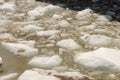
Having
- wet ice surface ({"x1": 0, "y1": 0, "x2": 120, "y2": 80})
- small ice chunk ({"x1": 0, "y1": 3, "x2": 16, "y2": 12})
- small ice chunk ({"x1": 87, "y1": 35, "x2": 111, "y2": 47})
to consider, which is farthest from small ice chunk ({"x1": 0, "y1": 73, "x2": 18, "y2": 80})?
small ice chunk ({"x1": 0, "y1": 3, "x2": 16, "y2": 12})

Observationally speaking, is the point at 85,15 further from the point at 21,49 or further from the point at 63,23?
the point at 21,49

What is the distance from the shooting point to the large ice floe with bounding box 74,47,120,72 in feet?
9.27

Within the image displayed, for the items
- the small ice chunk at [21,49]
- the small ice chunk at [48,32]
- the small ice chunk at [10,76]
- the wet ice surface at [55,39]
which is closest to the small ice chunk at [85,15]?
the wet ice surface at [55,39]

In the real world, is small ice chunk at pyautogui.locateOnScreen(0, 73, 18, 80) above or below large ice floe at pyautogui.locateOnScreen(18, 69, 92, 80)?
below

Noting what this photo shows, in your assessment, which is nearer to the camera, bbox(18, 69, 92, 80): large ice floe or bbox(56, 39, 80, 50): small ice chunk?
bbox(18, 69, 92, 80): large ice floe

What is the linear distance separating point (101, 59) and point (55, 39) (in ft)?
2.58

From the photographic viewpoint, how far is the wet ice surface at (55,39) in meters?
2.91

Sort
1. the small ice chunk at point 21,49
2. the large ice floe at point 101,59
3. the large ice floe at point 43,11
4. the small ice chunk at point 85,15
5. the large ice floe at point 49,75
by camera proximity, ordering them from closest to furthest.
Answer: the large ice floe at point 49,75, the large ice floe at point 101,59, the small ice chunk at point 21,49, the small ice chunk at point 85,15, the large ice floe at point 43,11

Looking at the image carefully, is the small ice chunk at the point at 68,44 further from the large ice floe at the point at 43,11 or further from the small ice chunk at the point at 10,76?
the large ice floe at the point at 43,11

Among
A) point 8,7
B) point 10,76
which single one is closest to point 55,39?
point 10,76

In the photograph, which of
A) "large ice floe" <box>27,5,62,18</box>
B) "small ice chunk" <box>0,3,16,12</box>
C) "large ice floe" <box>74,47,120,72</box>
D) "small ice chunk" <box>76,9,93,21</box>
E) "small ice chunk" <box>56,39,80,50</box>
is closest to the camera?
"large ice floe" <box>74,47,120,72</box>

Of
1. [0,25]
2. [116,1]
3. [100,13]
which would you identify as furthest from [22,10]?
[116,1]

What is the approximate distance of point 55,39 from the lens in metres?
3.53

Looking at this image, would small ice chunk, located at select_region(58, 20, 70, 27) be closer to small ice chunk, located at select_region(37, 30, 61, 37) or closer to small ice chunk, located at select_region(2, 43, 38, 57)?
small ice chunk, located at select_region(37, 30, 61, 37)
